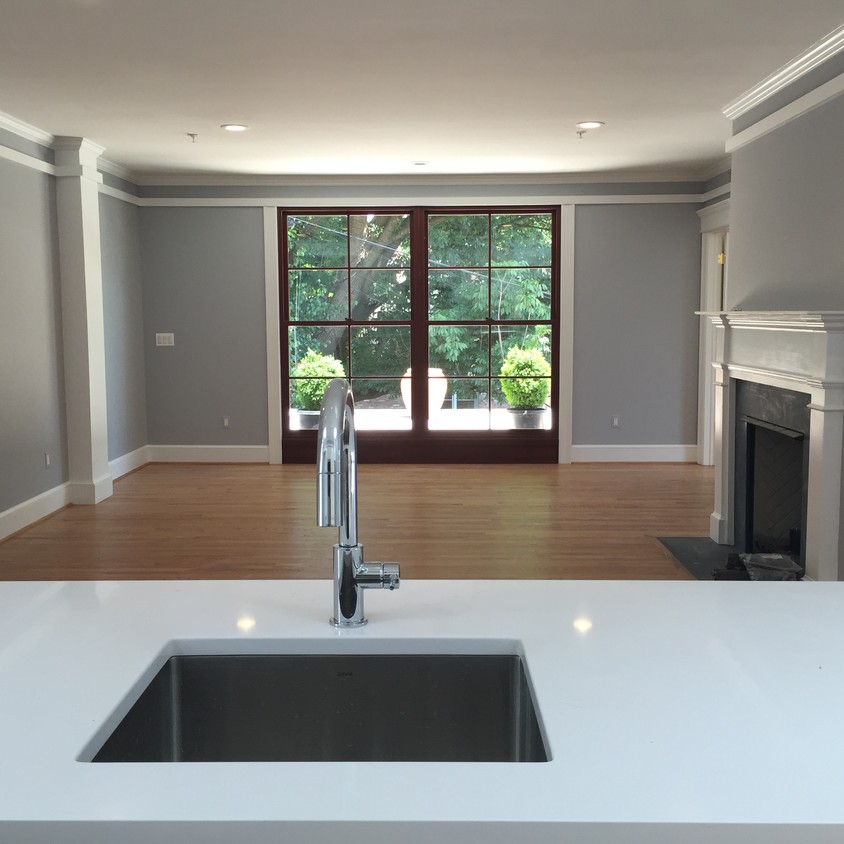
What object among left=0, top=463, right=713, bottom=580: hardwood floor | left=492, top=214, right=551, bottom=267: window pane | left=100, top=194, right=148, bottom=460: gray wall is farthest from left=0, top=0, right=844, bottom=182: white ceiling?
left=0, top=463, right=713, bottom=580: hardwood floor

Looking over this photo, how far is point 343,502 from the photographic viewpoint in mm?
1209

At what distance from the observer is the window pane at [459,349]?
7953 mm

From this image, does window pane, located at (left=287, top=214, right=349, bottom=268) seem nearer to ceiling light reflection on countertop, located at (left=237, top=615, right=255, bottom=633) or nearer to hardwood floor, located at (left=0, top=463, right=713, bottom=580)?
hardwood floor, located at (left=0, top=463, right=713, bottom=580)

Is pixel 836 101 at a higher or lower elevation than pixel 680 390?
higher

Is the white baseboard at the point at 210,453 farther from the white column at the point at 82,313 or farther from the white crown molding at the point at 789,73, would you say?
the white crown molding at the point at 789,73

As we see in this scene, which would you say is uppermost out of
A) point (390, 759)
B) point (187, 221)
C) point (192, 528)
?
point (187, 221)

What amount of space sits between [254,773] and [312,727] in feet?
1.24

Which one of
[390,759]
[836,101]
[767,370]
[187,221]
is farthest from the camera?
[187,221]

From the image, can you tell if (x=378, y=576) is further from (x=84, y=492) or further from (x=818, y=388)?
(x=84, y=492)

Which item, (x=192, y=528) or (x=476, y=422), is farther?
(x=476, y=422)

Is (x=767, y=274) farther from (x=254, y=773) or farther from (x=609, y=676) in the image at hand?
(x=254, y=773)

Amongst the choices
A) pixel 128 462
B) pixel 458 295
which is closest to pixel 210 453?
pixel 128 462

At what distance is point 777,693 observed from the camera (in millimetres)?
1108

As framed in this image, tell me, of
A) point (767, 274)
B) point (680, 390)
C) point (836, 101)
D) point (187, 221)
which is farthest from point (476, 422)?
→ point (836, 101)
